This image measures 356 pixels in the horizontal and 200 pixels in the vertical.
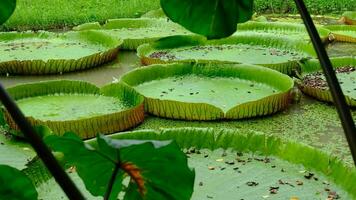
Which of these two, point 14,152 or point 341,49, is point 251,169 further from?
point 341,49

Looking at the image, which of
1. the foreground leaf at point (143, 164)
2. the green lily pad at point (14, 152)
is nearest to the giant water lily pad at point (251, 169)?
the green lily pad at point (14, 152)

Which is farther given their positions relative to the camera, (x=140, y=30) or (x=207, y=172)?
(x=140, y=30)

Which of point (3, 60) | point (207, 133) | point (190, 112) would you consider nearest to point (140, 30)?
point (3, 60)

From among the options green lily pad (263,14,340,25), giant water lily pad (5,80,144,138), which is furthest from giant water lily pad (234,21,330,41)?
giant water lily pad (5,80,144,138)

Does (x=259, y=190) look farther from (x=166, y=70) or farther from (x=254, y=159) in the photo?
(x=166, y=70)

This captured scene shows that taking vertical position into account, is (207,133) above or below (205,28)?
below

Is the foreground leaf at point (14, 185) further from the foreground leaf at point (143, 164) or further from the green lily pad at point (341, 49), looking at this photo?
the green lily pad at point (341, 49)
